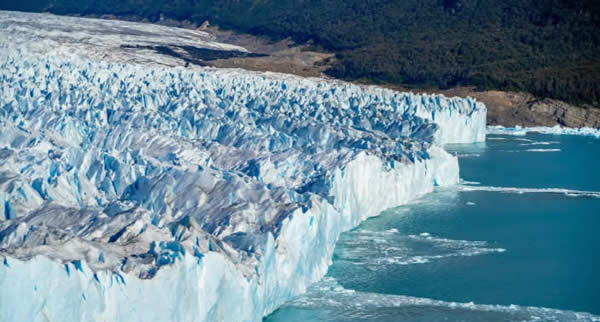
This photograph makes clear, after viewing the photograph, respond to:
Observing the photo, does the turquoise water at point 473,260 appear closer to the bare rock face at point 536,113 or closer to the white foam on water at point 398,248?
the white foam on water at point 398,248

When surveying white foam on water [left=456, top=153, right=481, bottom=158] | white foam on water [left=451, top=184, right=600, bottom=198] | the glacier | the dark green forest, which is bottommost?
white foam on water [left=451, top=184, right=600, bottom=198]

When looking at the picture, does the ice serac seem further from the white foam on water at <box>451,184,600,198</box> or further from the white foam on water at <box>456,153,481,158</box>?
the white foam on water at <box>456,153,481,158</box>

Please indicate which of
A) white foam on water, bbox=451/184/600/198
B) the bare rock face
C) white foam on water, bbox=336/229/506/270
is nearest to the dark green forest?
the bare rock face

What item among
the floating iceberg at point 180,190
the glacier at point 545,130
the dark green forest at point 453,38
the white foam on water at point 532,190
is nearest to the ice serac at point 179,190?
the floating iceberg at point 180,190

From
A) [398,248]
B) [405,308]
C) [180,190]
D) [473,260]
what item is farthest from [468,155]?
[405,308]

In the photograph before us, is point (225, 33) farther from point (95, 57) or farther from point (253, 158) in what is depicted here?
point (253, 158)

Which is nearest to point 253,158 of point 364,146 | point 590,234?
point 364,146
